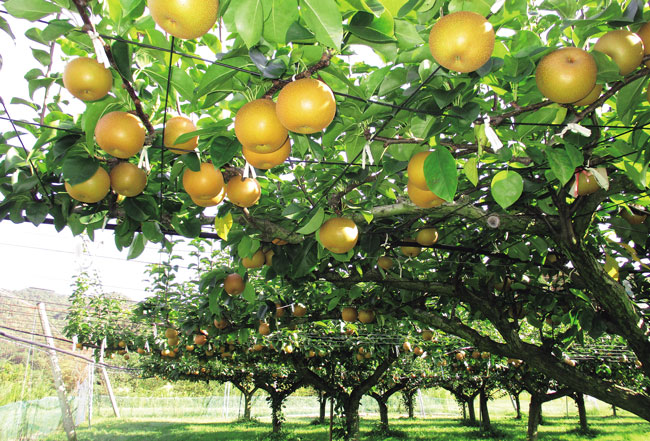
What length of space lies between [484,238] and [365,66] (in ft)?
6.92

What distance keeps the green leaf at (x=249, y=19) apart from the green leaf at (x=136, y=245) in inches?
69.2

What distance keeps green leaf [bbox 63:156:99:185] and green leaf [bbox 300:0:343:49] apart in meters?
1.09

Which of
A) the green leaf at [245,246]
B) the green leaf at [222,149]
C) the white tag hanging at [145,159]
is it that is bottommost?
the green leaf at [245,246]

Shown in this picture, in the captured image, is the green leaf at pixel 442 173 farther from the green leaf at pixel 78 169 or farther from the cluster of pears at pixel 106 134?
the green leaf at pixel 78 169

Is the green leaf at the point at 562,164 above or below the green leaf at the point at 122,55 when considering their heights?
below

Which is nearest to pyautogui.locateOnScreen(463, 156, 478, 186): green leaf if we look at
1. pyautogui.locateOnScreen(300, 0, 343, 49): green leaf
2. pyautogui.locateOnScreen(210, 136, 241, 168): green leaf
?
pyautogui.locateOnScreen(300, 0, 343, 49): green leaf

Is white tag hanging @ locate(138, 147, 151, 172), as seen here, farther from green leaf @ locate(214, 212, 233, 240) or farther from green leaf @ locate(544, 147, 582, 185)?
green leaf @ locate(544, 147, 582, 185)

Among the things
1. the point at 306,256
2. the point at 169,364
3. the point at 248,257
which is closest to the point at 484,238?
the point at 306,256

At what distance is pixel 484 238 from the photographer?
3307 millimetres

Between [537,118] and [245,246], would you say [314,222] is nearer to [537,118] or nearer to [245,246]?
[245,246]

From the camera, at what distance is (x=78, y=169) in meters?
1.51

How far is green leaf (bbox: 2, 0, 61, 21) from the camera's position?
3.52ft

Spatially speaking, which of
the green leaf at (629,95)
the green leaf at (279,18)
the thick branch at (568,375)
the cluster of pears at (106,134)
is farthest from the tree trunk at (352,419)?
the green leaf at (279,18)

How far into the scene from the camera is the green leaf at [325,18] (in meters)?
0.89
